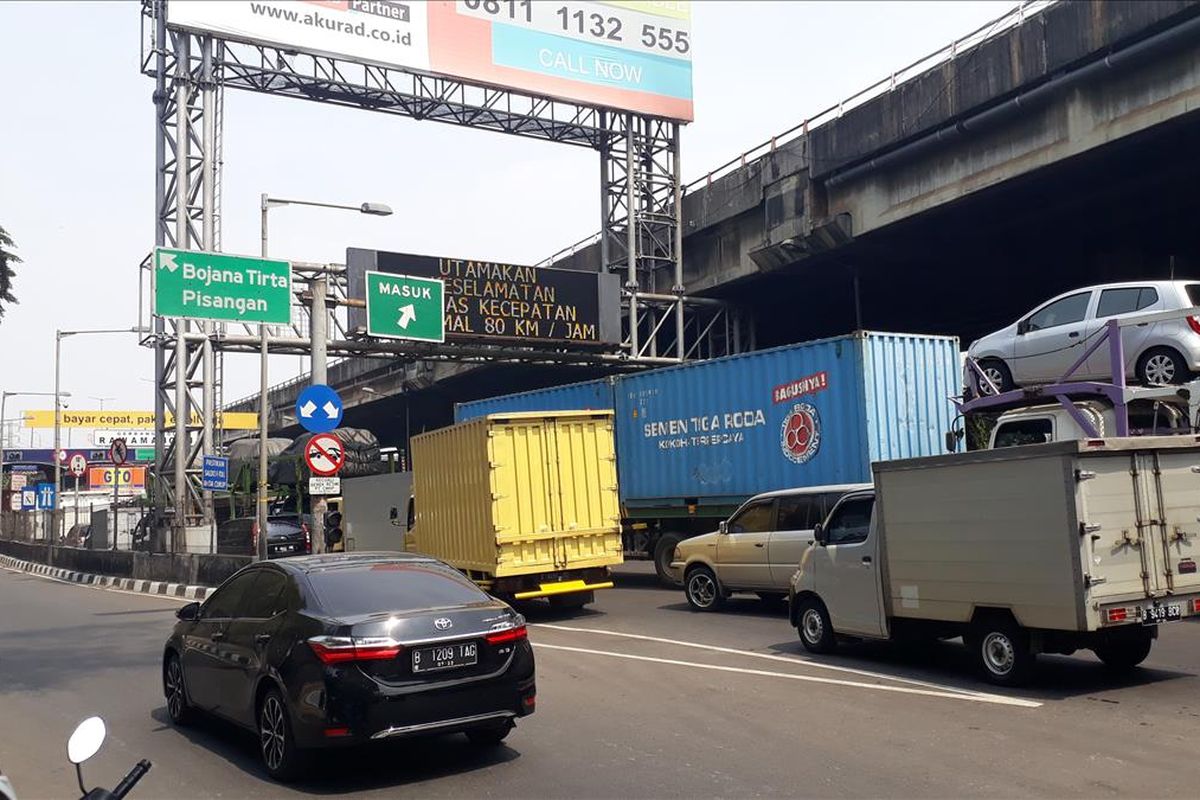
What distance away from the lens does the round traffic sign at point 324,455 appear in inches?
567

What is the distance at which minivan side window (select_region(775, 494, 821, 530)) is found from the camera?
43.5 feet

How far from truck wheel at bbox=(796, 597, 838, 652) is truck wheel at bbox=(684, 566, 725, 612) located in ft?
12.3

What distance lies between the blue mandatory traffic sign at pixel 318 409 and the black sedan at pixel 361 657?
283 inches

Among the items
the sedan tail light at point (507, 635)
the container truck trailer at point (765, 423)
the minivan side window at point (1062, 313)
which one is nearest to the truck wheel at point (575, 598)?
the container truck trailer at point (765, 423)

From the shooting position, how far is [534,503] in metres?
14.7

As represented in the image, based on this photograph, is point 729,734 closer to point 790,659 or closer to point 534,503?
point 790,659

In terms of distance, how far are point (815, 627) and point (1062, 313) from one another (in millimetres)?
6375

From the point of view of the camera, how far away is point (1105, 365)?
42.2 ft

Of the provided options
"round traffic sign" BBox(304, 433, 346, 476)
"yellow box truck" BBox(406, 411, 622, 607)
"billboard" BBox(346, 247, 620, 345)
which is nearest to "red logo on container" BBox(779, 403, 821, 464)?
"yellow box truck" BBox(406, 411, 622, 607)

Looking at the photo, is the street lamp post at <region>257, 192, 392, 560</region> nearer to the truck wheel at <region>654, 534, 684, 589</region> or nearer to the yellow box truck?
the yellow box truck

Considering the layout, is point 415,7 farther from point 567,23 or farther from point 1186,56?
point 1186,56

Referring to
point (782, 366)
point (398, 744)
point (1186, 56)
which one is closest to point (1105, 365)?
point (782, 366)

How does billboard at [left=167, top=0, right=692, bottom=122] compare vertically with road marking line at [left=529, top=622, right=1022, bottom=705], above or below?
above

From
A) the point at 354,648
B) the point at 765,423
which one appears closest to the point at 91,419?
the point at 765,423
